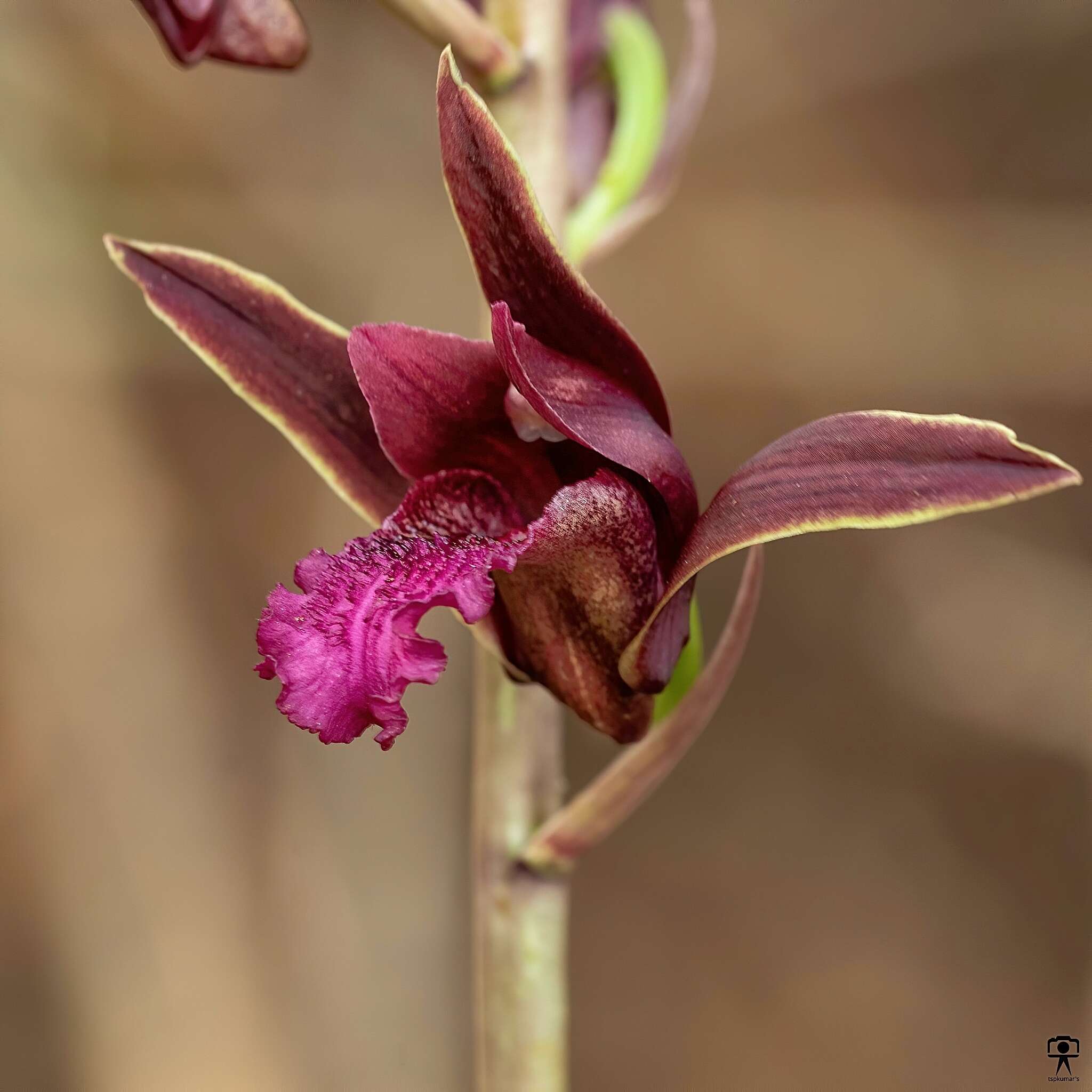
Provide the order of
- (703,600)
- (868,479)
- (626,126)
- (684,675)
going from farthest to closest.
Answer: (703,600) → (626,126) → (684,675) → (868,479)

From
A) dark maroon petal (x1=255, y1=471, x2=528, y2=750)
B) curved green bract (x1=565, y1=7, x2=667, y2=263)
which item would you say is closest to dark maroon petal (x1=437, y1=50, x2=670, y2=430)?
dark maroon petal (x1=255, y1=471, x2=528, y2=750)

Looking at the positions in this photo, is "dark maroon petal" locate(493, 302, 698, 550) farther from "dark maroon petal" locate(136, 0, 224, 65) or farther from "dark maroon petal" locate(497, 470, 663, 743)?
"dark maroon petal" locate(136, 0, 224, 65)

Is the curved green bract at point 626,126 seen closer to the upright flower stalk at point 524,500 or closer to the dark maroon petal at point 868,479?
the upright flower stalk at point 524,500

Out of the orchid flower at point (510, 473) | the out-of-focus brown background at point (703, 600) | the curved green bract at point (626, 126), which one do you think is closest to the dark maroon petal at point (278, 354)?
the orchid flower at point (510, 473)

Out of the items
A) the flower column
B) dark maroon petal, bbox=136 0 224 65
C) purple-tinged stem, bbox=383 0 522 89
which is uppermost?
purple-tinged stem, bbox=383 0 522 89

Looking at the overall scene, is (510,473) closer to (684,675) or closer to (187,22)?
(684,675)

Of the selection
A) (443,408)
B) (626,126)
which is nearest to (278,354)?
(443,408)
